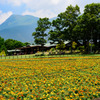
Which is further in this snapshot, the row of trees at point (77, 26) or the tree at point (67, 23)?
the tree at point (67, 23)

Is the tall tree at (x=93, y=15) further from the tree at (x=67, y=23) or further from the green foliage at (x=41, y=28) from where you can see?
the green foliage at (x=41, y=28)

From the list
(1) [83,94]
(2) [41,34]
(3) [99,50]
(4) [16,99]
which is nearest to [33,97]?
(4) [16,99]

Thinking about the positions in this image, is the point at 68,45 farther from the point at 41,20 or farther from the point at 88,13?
the point at 88,13

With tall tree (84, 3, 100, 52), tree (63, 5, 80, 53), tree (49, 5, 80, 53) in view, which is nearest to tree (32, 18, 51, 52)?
tree (49, 5, 80, 53)

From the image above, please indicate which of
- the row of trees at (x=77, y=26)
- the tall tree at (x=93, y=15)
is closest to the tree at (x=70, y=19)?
the row of trees at (x=77, y=26)

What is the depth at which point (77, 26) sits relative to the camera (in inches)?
1753

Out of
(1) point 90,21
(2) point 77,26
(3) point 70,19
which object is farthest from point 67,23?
(1) point 90,21

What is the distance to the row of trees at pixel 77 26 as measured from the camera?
42.4m

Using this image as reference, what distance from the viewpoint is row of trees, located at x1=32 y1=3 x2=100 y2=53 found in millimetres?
42375

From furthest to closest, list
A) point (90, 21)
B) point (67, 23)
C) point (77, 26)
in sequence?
point (67, 23) → point (77, 26) → point (90, 21)

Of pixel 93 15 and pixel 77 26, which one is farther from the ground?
pixel 93 15

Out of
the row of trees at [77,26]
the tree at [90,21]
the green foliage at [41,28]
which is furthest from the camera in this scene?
the green foliage at [41,28]

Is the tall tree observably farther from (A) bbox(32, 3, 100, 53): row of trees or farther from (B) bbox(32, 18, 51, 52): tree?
(B) bbox(32, 18, 51, 52): tree

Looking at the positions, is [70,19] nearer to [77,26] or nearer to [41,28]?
[77,26]
